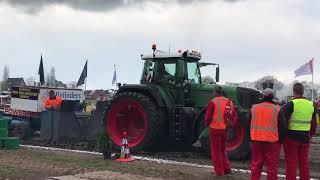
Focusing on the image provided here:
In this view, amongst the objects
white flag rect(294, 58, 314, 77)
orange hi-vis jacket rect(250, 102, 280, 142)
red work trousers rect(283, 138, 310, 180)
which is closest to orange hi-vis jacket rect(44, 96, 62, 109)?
orange hi-vis jacket rect(250, 102, 280, 142)

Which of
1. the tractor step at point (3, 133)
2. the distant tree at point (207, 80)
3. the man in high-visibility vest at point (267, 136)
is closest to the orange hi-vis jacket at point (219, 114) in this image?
the man in high-visibility vest at point (267, 136)

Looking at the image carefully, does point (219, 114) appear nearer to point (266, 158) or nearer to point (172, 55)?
point (266, 158)

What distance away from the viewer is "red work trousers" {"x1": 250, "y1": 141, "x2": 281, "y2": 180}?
9078 mm

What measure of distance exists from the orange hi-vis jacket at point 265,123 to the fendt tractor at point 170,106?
3.48 meters

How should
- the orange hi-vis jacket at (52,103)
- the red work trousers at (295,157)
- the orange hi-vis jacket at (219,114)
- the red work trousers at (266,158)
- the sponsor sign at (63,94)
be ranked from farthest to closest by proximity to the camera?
the sponsor sign at (63,94) → the orange hi-vis jacket at (52,103) → the orange hi-vis jacket at (219,114) → the red work trousers at (295,157) → the red work trousers at (266,158)

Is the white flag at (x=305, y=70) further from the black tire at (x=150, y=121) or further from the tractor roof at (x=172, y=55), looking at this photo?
the black tire at (x=150, y=121)

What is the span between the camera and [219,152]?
1048 centimetres

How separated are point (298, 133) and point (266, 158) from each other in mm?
678

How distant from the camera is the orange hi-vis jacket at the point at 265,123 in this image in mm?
9125

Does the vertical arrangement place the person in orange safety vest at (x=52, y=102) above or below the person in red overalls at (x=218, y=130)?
above

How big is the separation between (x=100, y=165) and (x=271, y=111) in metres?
3.97

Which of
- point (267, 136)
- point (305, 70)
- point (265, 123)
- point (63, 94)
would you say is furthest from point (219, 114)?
point (305, 70)

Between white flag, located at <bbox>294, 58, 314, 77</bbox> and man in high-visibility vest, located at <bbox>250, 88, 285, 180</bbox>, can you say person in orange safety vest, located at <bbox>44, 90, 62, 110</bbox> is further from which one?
white flag, located at <bbox>294, 58, 314, 77</bbox>

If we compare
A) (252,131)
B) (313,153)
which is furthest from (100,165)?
(313,153)
